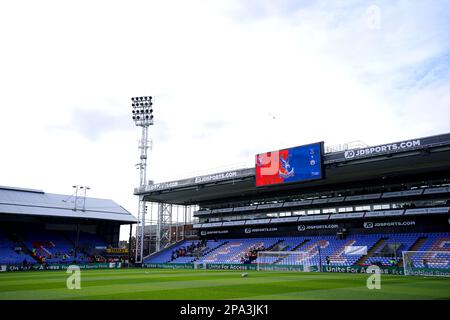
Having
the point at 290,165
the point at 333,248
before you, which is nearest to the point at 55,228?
the point at 290,165

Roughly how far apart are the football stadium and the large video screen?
4.8 inches

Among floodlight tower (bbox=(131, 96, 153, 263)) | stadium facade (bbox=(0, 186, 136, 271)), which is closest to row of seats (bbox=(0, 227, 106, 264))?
stadium facade (bbox=(0, 186, 136, 271))

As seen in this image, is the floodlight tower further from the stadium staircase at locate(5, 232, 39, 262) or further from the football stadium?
the stadium staircase at locate(5, 232, 39, 262)

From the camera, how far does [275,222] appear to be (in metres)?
56.2

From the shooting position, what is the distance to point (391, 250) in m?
42.9

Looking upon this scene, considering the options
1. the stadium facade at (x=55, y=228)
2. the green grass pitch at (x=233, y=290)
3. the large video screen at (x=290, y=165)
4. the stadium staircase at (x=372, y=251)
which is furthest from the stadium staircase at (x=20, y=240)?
the stadium staircase at (x=372, y=251)

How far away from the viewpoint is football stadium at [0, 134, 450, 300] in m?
38.8

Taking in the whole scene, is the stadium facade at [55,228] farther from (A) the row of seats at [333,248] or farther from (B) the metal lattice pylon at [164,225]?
(A) the row of seats at [333,248]

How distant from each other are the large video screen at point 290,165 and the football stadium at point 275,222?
122mm

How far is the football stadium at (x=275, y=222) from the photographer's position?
3878cm

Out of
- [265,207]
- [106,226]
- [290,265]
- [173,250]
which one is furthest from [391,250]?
[106,226]

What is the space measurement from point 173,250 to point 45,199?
73.2 feet

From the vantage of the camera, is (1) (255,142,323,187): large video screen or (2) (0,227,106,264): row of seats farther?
(2) (0,227,106,264): row of seats
